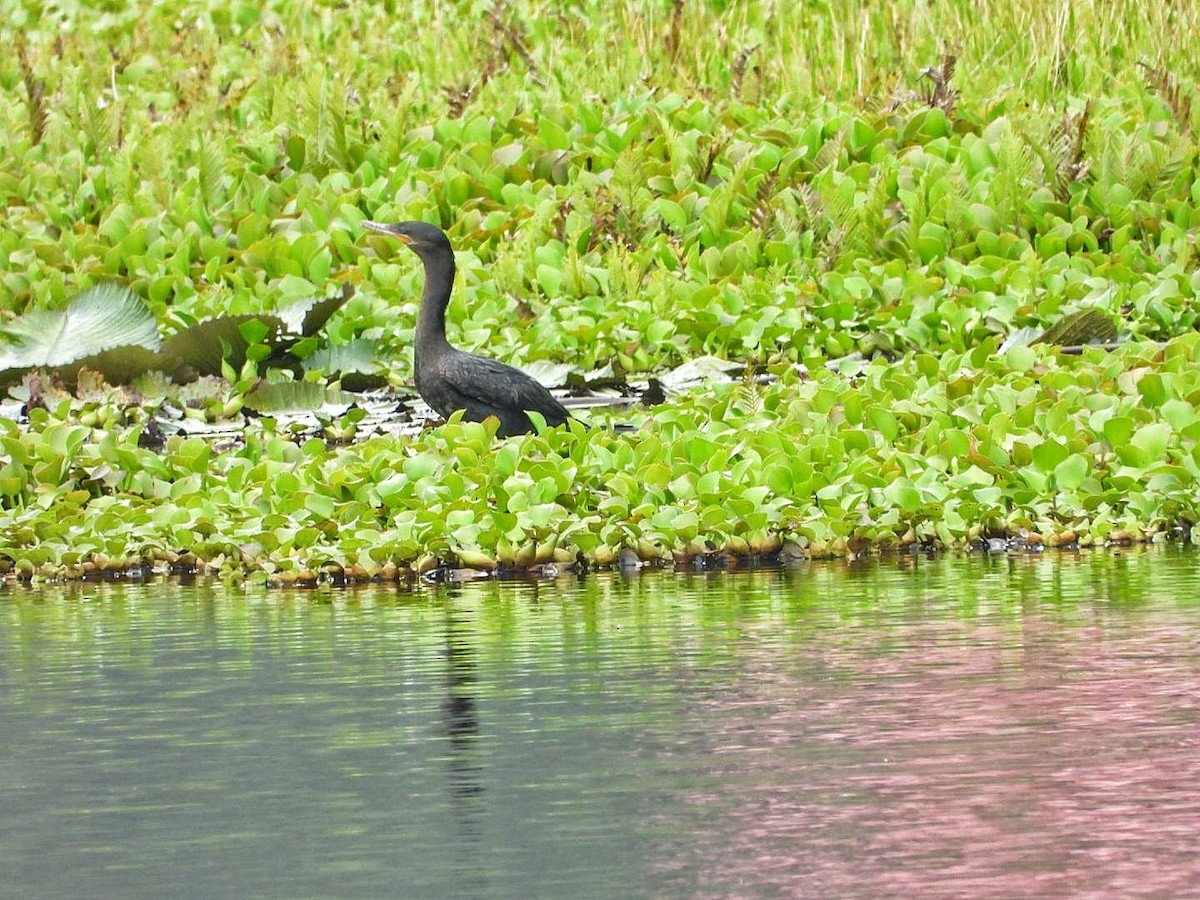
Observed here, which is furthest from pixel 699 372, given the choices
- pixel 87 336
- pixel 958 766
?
pixel 958 766

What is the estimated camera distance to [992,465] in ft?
28.6

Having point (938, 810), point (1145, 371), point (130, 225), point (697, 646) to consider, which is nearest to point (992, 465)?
point (1145, 371)

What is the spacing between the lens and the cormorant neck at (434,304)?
1061 centimetres

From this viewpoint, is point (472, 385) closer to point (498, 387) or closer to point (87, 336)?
point (498, 387)

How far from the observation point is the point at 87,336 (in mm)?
11805

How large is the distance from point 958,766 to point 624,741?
2.61 ft

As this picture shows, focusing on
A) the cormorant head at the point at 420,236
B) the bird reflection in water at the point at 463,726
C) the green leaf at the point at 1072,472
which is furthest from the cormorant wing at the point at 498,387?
the bird reflection in water at the point at 463,726

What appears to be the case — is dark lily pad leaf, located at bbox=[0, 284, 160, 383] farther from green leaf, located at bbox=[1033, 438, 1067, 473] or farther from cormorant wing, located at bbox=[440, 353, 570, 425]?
green leaf, located at bbox=[1033, 438, 1067, 473]

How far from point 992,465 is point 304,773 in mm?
4230

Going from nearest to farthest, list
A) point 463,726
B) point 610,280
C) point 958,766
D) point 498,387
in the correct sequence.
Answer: point 958,766 → point 463,726 → point 498,387 → point 610,280

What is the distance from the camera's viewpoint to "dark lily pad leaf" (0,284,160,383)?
11.6 meters

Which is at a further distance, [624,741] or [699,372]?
[699,372]

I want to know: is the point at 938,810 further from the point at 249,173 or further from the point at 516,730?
the point at 249,173

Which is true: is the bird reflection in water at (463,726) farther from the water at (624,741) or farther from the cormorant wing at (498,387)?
the cormorant wing at (498,387)
